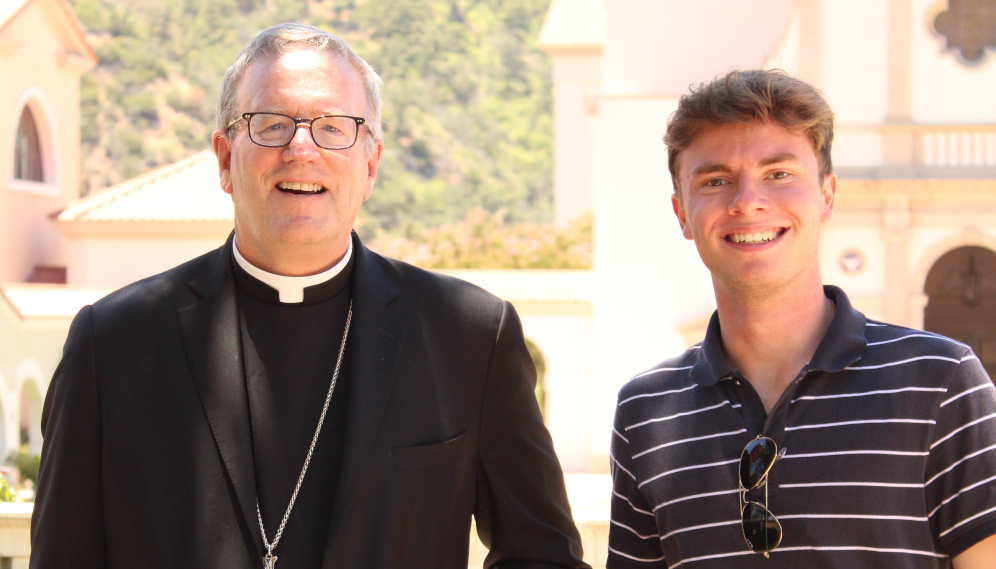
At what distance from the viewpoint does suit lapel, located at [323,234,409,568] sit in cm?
232

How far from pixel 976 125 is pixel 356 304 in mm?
15787

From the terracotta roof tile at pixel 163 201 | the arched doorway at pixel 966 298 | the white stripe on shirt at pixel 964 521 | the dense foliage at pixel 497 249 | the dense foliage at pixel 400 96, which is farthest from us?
the dense foliage at pixel 400 96

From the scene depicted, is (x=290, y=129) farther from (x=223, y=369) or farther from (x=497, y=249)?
(x=497, y=249)

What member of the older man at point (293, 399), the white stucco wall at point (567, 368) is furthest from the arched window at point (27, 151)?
the older man at point (293, 399)

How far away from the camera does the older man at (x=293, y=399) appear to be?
91.5 inches

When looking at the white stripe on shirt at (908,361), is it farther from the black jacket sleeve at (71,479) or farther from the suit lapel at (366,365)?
the black jacket sleeve at (71,479)

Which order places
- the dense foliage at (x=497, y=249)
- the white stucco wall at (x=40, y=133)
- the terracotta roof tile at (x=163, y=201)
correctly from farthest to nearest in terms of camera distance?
the dense foliage at (x=497, y=249)
the white stucco wall at (x=40, y=133)
the terracotta roof tile at (x=163, y=201)

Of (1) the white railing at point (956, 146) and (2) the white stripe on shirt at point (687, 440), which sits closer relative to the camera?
(2) the white stripe on shirt at point (687, 440)

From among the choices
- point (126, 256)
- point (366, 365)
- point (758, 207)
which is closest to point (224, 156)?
point (366, 365)

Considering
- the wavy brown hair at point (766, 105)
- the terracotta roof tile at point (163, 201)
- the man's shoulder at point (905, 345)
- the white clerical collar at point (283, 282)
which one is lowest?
the man's shoulder at point (905, 345)

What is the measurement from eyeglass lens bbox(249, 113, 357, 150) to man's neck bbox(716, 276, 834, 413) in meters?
1.01

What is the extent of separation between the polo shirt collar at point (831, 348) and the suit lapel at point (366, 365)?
0.73 meters

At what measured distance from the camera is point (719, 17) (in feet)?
60.2

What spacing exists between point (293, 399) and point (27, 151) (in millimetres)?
21707
